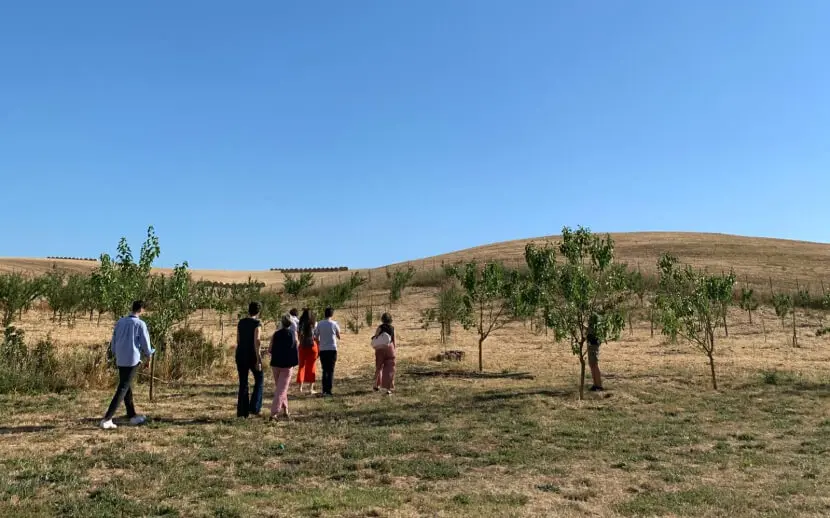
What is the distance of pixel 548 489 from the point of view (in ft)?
19.4

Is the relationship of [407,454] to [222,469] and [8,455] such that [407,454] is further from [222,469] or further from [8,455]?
[8,455]

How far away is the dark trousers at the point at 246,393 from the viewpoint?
9.04m

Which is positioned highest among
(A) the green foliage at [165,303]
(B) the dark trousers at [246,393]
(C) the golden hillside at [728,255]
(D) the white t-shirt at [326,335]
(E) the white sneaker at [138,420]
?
(C) the golden hillside at [728,255]

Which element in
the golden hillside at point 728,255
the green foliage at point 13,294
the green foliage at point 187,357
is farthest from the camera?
the golden hillside at point 728,255

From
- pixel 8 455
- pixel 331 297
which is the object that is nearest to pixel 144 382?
pixel 8 455

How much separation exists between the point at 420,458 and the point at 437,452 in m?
0.44

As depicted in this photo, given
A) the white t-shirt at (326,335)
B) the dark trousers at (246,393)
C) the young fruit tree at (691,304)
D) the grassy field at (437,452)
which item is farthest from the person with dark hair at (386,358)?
the young fruit tree at (691,304)

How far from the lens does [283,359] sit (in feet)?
30.0

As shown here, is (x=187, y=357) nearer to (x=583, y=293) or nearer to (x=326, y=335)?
(x=326, y=335)

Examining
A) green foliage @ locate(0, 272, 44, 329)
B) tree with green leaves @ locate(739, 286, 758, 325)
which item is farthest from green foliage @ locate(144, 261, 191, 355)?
tree with green leaves @ locate(739, 286, 758, 325)

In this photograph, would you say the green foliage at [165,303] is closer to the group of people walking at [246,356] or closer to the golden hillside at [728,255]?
the group of people walking at [246,356]

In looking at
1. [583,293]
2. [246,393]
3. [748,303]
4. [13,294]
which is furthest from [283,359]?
[748,303]

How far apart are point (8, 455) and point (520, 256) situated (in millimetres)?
52007

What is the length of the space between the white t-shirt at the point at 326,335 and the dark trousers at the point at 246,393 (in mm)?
2632
